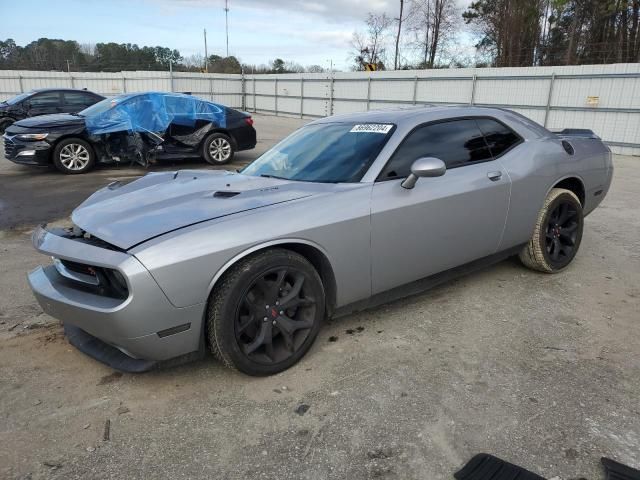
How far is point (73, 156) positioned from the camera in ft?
30.8

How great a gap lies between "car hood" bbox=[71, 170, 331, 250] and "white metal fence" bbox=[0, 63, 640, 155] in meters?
13.5

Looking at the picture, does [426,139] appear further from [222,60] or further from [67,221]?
[222,60]

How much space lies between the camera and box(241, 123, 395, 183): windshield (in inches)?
129

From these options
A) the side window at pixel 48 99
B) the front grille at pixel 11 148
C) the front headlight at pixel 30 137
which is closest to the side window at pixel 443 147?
the front headlight at pixel 30 137

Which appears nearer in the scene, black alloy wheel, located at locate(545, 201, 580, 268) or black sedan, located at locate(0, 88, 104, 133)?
black alloy wheel, located at locate(545, 201, 580, 268)

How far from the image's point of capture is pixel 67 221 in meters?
6.34

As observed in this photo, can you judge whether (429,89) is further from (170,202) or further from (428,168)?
(170,202)

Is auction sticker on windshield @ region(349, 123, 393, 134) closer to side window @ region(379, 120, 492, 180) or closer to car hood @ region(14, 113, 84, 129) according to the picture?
side window @ region(379, 120, 492, 180)

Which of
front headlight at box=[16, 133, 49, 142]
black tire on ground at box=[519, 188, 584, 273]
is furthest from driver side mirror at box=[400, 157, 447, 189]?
front headlight at box=[16, 133, 49, 142]

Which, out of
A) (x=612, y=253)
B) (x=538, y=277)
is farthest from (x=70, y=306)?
(x=612, y=253)

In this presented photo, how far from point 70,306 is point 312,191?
1.50m

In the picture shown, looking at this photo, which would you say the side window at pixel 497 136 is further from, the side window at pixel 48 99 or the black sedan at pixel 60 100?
the side window at pixel 48 99

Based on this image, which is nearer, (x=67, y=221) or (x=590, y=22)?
(x=67, y=221)

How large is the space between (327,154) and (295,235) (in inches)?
38.7
